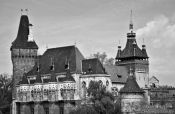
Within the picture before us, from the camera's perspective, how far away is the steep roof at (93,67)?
86062mm

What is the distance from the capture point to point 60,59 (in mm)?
91875

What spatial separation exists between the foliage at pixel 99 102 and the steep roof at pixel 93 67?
547cm

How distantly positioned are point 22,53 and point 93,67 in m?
18.0

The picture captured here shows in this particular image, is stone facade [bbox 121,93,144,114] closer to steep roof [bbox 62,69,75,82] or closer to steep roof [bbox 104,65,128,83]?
steep roof [bbox 104,65,128,83]

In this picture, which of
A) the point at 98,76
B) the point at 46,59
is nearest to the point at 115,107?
the point at 98,76

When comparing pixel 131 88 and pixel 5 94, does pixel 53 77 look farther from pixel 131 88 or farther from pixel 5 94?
pixel 5 94

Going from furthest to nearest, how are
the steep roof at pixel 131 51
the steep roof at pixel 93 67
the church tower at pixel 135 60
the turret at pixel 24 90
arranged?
the steep roof at pixel 131 51
the church tower at pixel 135 60
the turret at pixel 24 90
the steep roof at pixel 93 67

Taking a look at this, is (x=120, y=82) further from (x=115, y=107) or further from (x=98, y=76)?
(x=115, y=107)

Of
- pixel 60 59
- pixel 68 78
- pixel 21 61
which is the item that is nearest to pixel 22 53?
pixel 21 61

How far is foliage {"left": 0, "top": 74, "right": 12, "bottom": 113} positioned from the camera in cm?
10441

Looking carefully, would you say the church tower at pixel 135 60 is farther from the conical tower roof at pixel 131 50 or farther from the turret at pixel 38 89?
the turret at pixel 38 89

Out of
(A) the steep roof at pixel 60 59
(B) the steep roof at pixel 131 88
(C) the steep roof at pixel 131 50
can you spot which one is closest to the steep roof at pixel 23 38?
(A) the steep roof at pixel 60 59

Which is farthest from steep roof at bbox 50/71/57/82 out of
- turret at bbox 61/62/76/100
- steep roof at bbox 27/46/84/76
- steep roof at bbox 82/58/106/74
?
steep roof at bbox 82/58/106/74

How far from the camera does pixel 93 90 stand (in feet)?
257
